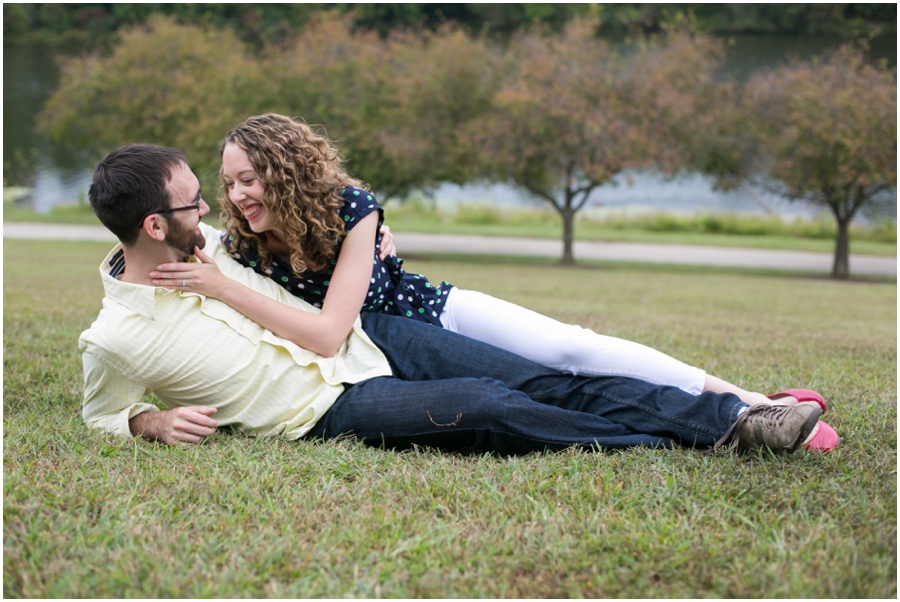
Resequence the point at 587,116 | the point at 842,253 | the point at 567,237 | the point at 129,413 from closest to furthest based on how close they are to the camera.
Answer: the point at 129,413
the point at 587,116
the point at 842,253
the point at 567,237

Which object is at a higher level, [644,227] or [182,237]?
[182,237]

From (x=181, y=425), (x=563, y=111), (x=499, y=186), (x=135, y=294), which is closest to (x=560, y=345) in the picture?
(x=181, y=425)

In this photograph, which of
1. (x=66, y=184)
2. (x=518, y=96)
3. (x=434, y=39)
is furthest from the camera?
(x=66, y=184)

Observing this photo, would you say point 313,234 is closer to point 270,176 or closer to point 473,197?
point 270,176

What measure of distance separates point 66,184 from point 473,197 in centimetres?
1621

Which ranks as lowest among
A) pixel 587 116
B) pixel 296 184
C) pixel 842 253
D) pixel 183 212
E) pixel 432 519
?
pixel 432 519

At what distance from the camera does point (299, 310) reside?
9.20ft

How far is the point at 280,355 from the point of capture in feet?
9.14

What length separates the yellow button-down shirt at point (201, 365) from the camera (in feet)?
8.81

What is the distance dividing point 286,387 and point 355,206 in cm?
69

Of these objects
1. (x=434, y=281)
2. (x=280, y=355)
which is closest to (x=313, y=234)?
(x=280, y=355)

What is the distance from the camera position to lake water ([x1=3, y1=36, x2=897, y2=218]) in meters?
29.1

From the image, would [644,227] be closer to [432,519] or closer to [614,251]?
[614,251]

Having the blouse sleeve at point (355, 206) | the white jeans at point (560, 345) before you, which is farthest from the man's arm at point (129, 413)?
the white jeans at point (560, 345)
